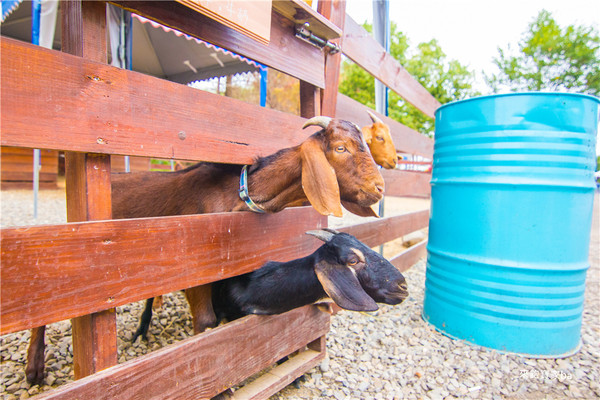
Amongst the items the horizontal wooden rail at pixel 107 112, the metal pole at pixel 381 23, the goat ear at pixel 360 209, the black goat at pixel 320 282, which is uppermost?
the metal pole at pixel 381 23

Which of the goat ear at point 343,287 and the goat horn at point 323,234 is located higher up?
the goat horn at point 323,234

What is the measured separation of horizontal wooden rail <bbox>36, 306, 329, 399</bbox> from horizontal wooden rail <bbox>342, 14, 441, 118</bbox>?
7.31ft

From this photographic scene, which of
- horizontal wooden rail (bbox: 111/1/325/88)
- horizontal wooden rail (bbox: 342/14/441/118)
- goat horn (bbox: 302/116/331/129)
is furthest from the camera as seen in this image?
horizontal wooden rail (bbox: 342/14/441/118)

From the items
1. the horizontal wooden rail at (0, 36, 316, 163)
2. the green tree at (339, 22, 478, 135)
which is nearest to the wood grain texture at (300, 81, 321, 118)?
the horizontal wooden rail at (0, 36, 316, 163)

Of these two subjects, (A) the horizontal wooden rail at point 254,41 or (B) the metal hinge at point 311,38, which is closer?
(A) the horizontal wooden rail at point 254,41

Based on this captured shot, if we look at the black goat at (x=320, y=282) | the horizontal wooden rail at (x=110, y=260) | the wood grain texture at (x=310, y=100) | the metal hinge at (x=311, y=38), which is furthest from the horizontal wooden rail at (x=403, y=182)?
the horizontal wooden rail at (x=110, y=260)

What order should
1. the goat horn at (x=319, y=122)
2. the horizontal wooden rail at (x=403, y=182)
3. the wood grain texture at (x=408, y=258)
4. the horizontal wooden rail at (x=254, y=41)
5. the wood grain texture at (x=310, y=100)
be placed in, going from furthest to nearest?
the wood grain texture at (x=408, y=258) < the horizontal wooden rail at (x=403, y=182) < the wood grain texture at (x=310, y=100) < the goat horn at (x=319, y=122) < the horizontal wooden rail at (x=254, y=41)

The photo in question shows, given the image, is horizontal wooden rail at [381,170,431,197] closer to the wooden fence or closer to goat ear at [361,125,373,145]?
goat ear at [361,125,373,145]

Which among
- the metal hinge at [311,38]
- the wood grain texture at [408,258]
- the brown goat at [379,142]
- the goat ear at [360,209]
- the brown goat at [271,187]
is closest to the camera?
the brown goat at [271,187]

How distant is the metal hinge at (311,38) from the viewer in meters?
2.16

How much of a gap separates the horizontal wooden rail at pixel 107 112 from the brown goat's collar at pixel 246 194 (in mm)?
153

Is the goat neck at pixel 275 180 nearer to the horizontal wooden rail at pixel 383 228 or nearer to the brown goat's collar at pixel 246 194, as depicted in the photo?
the brown goat's collar at pixel 246 194

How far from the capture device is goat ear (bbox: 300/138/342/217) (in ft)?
5.36

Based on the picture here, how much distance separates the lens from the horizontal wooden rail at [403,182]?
410 centimetres
